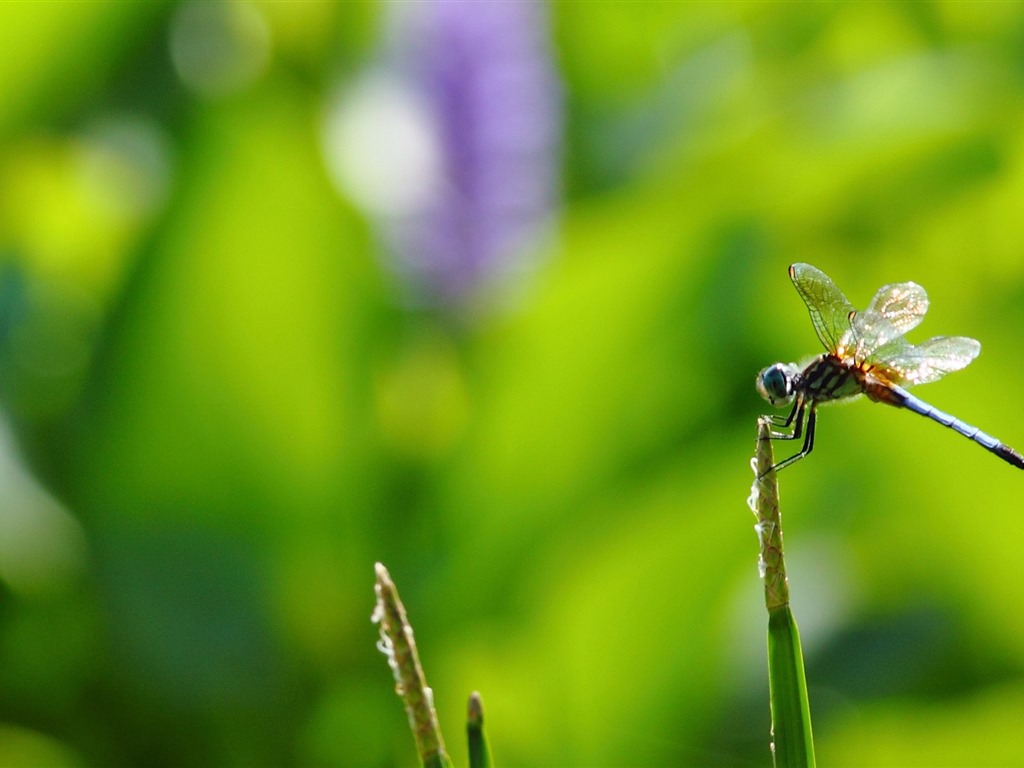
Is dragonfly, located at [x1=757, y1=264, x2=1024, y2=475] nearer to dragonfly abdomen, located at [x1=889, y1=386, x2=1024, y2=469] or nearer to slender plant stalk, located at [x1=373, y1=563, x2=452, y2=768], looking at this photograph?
dragonfly abdomen, located at [x1=889, y1=386, x2=1024, y2=469]

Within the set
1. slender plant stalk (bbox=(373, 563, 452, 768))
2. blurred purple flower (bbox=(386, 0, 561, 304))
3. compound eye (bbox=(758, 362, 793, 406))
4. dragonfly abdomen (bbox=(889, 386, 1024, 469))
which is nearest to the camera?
slender plant stalk (bbox=(373, 563, 452, 768))

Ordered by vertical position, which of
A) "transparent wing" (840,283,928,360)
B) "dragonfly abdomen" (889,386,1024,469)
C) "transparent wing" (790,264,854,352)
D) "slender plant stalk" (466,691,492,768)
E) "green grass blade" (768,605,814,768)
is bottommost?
"slender plant stalk" (466,691,492,768)

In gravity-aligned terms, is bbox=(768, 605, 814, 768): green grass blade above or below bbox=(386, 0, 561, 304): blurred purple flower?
below

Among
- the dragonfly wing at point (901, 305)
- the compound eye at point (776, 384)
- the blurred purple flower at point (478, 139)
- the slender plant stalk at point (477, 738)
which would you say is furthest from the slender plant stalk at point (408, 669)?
the blurred purple flower at point (478, 139)

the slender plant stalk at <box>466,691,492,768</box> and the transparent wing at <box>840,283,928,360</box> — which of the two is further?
the transparent wing at <box>840,283,928,360</box>

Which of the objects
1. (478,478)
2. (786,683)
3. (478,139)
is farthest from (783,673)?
(478,139)

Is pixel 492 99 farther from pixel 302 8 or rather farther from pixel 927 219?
pixel 927 219

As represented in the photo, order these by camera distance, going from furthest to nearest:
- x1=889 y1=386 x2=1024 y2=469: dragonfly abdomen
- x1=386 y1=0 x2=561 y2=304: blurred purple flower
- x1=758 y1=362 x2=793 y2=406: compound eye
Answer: x1=386 y1=0 x2=561 y2=304: blurred purple flower, x1=889 y1=386 x2=1024 y2=469: dragonfly abdomen, x1=758 y1=362 x2=793 y2=406: compound eye

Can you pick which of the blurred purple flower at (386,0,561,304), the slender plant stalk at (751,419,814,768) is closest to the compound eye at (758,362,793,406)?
the slender plant stalk at (751,419,814,768)
